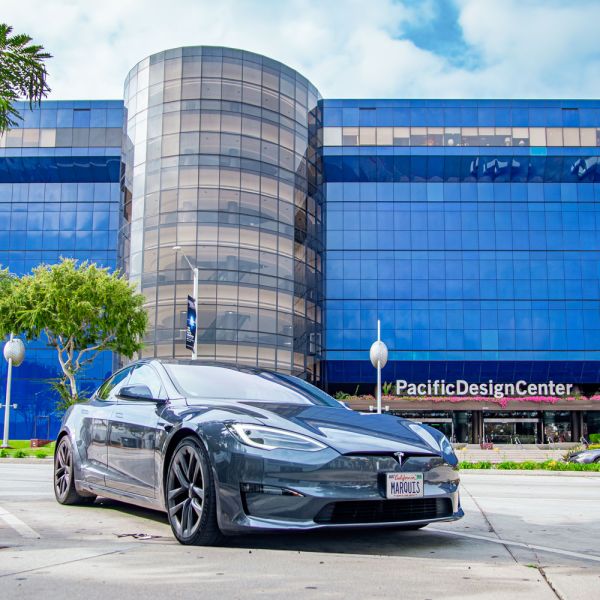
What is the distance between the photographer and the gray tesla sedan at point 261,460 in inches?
185

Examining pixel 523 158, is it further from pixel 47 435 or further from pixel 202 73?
pixel 47 435

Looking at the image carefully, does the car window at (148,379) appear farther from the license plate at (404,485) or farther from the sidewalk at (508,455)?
the sidewalk at (508,455)

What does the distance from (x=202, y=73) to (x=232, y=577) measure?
5119 centimetres

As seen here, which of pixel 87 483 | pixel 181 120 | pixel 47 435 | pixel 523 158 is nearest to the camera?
pixel 87 483

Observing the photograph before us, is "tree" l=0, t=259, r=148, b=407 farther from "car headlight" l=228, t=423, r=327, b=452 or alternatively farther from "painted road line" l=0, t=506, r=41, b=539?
"car headlight" l=228, t=423, r=327, b=452

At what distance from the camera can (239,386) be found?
20.2 feet

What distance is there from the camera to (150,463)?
224 inches

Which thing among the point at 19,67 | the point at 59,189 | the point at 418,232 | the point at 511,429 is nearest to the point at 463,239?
the point at 418,232

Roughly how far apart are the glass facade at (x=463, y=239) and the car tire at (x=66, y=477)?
53400 mm

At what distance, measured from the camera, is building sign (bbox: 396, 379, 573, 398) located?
6059cm

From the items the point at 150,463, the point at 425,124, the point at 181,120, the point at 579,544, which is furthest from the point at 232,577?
the point at 425,124

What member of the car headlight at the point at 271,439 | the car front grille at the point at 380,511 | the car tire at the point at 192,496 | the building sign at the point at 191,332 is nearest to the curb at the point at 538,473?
the car front grille at the point at 380,511

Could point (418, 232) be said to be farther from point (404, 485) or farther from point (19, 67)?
point (404, 485)

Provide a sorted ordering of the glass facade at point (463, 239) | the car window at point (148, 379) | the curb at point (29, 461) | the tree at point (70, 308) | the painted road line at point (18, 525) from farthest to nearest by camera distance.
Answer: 1. the glass facade at point (463, 239)
2. the tree at point (70, 308)
3. the curb at point (29, 461)
4. the car window at point (148, 379)
5. the painted road line at point (18, 525)
